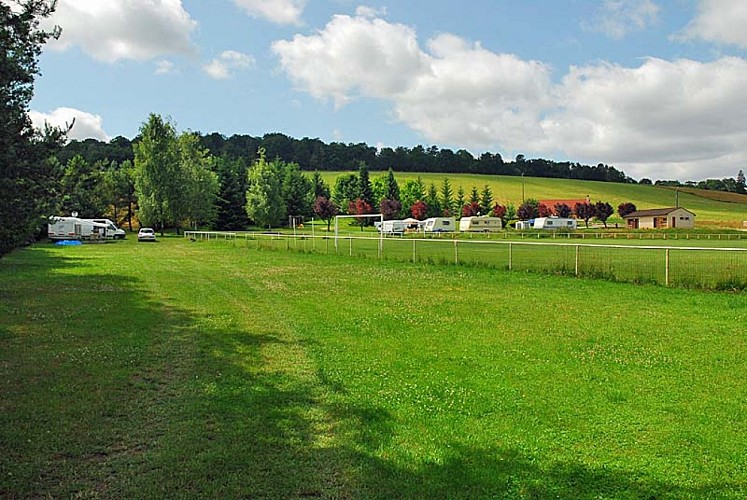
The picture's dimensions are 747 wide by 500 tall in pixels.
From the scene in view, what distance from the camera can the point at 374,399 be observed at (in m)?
6.47

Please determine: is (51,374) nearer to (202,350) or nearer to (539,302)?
(202,350)

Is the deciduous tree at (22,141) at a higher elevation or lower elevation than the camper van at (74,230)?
higher

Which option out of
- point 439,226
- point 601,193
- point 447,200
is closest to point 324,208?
point 439,226

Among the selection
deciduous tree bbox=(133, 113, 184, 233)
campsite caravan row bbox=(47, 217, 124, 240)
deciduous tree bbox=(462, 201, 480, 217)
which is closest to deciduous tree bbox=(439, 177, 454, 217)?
deciduous tree bbox=(462, 201, 480, 217)

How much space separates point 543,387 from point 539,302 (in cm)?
713

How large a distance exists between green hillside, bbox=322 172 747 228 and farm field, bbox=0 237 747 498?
3803 inches

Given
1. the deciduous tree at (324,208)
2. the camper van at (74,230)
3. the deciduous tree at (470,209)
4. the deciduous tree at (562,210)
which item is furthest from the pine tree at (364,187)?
the camper van at (74,230)

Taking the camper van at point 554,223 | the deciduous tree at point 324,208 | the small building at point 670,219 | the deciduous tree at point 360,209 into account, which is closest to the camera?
the camper van at point 554,223

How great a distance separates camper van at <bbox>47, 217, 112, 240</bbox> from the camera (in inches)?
2087

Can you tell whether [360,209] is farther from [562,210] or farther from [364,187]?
[562,210]

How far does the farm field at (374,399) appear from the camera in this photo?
14.8ft

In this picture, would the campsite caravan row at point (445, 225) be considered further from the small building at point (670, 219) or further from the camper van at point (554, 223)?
the small building at point (670, 219)

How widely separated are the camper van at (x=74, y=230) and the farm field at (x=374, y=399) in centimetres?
4405

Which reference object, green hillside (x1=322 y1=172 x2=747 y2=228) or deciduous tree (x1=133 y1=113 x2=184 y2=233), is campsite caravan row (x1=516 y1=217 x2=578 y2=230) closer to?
green hillside (x1=322 y1=172 x2=747 y2=228)
